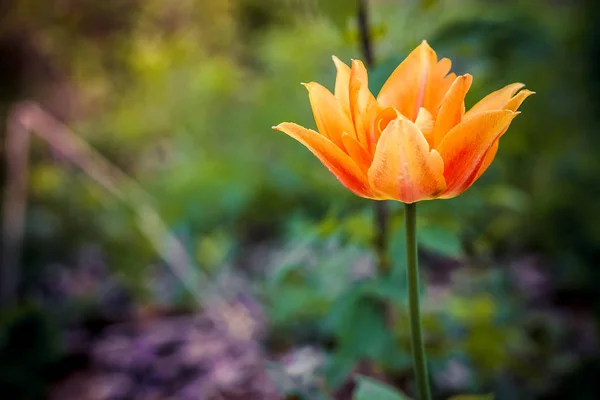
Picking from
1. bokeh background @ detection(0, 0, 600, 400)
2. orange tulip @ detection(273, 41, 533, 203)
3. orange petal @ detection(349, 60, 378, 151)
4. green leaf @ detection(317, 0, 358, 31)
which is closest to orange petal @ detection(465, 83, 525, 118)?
orange tulip @ detection(273, 41, 533, 203)

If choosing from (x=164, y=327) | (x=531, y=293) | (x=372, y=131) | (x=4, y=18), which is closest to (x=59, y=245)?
(x=164, y=327)

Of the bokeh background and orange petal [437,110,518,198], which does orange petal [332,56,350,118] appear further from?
the bokeh background

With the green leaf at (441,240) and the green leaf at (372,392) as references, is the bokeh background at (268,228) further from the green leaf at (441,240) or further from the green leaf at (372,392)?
the green leaf at (372,392)

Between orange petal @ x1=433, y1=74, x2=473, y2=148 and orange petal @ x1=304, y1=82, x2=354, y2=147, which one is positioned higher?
orange petal @ x1=304, y1=82, x2=354, y2=147

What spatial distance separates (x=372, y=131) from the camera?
61cm


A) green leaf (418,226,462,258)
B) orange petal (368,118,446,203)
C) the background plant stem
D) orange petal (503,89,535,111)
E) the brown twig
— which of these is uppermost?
the brown twig

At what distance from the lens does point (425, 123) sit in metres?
0.61

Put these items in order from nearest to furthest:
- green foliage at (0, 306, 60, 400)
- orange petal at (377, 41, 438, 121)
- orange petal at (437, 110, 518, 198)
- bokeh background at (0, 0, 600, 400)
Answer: orange petal at (437, 110, 518, 198)
orange petal at (377, 41, 438, 121)
bokeh background at (0, 0, 600, 400)
green foliage at (0, 306, 60, 400)

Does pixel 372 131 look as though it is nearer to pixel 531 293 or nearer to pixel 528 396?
pixel 528 396

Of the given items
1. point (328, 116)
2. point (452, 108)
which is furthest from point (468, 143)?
point (328, 116)

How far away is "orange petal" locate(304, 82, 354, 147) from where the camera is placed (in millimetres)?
621

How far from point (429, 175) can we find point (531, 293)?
6.47 feet

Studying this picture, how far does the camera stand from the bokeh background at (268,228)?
1.30 meters

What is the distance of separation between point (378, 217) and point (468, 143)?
670 mm
